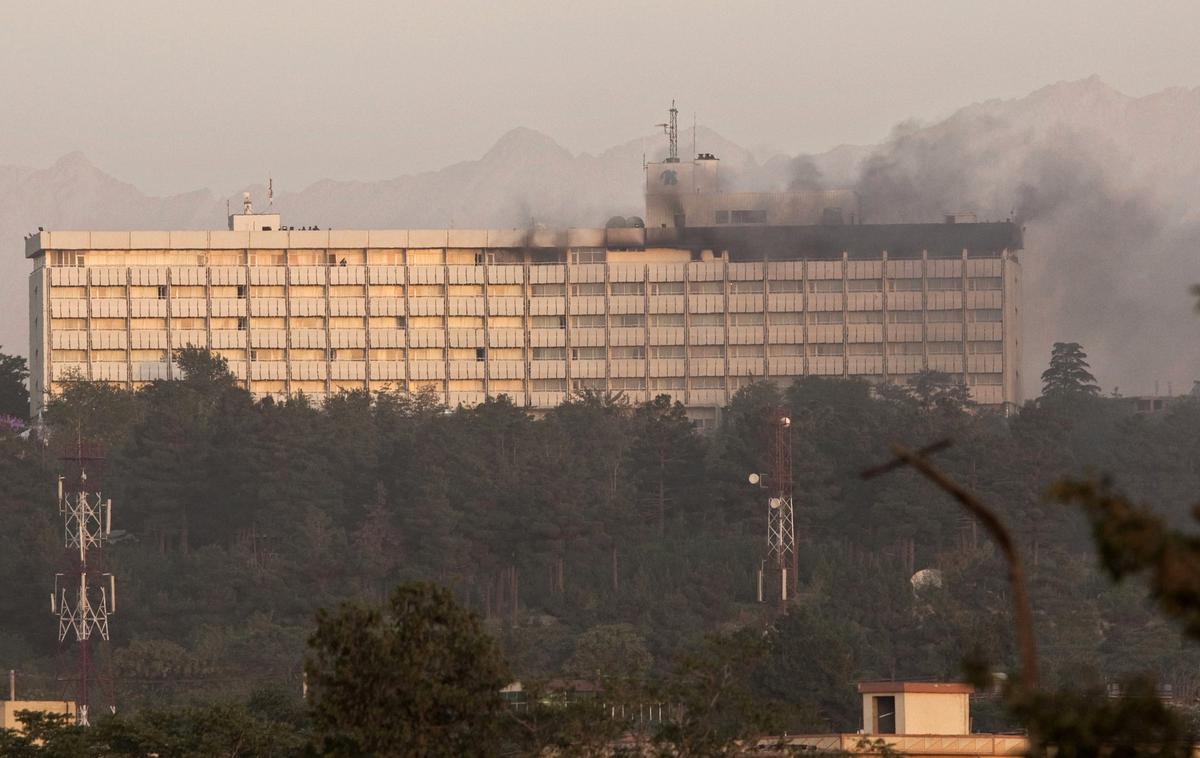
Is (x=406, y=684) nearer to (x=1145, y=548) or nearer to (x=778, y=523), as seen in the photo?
(x=1145, y=548)

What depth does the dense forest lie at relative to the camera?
148 metres

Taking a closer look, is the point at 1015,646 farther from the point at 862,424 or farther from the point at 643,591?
the point at 862,424

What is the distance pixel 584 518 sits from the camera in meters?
174

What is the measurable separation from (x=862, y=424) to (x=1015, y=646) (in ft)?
155

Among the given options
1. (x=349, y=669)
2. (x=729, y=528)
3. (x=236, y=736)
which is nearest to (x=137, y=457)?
(x=729, y=528)

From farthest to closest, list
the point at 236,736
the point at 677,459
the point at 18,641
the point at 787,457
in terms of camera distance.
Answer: the point at 677,459 → the point at 787,457 → the point at 18,641 → the point at 236,736

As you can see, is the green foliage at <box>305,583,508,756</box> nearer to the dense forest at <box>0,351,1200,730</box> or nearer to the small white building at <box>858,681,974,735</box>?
the small white building at <box>858,681,974,735</box>

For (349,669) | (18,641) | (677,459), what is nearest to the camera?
(349,669)

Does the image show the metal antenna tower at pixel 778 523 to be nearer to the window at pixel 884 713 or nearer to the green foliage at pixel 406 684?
the window at pixel 884 713

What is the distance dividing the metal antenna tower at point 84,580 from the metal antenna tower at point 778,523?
38.4 m

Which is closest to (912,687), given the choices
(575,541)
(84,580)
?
(84,580)

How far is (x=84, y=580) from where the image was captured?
146375mm

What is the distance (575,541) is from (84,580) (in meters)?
37.2

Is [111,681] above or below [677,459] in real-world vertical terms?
below
